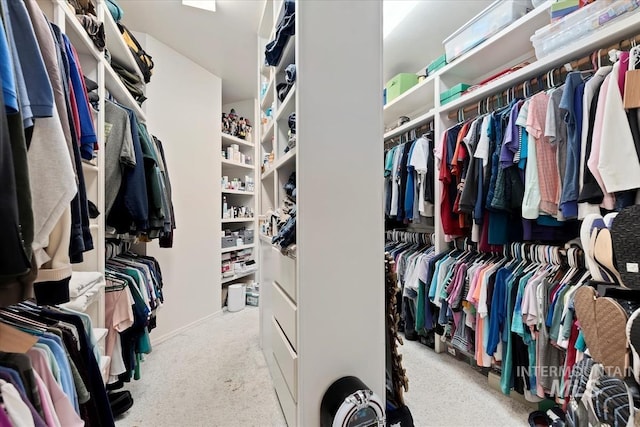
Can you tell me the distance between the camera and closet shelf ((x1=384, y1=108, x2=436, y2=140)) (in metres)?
2.18

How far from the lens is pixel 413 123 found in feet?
7.82

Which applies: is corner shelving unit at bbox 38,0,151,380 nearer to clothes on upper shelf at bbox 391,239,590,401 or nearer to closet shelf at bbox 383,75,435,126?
clothes on upper shelf at bbox 391,239,590,401

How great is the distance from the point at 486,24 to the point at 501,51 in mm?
191

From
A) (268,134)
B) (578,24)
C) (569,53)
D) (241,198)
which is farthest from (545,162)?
(241,198)

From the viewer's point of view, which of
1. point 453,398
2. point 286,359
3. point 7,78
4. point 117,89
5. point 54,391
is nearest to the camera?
point 7,78

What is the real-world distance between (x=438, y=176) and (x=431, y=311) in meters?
0.99

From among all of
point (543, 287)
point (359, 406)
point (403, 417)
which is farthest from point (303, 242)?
point (543, 287)

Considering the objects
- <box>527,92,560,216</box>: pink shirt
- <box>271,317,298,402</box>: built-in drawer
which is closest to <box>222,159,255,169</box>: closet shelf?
<box>271,317,298,402</box>: built-in drawer

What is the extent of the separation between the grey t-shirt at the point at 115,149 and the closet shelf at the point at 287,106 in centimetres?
86

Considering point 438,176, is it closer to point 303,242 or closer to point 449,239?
point 449,239

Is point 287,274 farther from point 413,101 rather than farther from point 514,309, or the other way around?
point 413,101

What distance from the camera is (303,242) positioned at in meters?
1.08

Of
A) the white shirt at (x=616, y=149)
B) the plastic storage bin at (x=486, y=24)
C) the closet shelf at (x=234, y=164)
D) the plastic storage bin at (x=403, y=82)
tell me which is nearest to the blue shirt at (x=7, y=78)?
the white shirt at (x=616, y=149)

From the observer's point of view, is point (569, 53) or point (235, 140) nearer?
point (569, 53)
